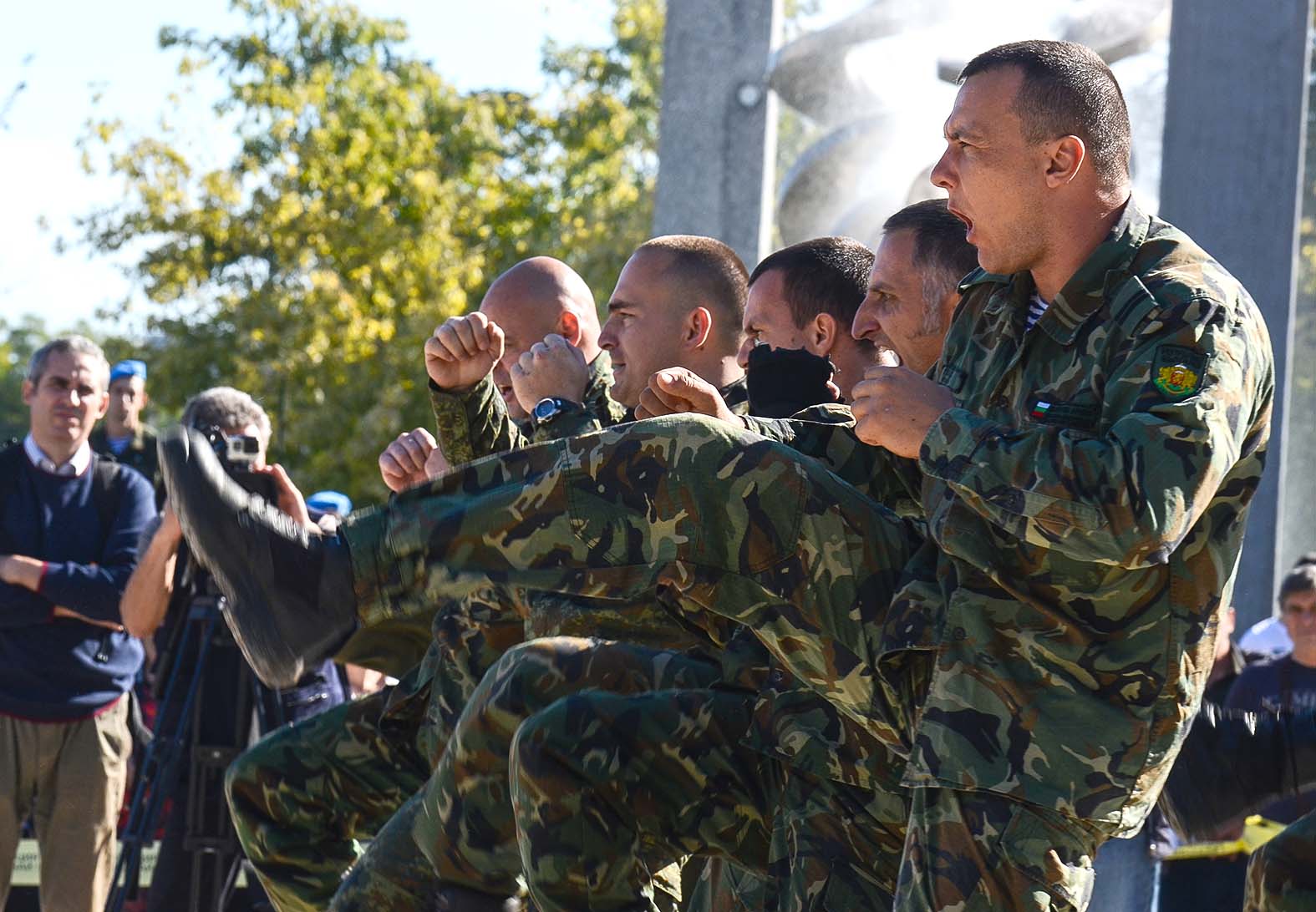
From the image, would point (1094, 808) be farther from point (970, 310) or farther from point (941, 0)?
point (941, 0)

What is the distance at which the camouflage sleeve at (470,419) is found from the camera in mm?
4645

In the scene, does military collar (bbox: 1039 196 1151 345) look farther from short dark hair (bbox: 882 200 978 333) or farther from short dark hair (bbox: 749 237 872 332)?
short dark hair (bbox: 749 237 872 332)

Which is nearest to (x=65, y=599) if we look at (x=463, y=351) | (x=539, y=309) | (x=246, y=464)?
(x=246, y=464)

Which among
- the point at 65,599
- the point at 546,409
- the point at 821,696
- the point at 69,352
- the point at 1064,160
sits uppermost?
the point at 1064,160

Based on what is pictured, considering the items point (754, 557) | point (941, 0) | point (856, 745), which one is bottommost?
point (856, 745)

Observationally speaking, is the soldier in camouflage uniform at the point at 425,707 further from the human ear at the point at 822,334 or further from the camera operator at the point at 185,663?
the camera operator at the point at 185,663

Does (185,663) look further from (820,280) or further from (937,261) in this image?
(937,261)

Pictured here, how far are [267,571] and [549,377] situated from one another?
139cm

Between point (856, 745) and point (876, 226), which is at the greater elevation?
point (876, 226)

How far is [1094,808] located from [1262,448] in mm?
730

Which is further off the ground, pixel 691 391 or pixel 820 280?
pixel 820 280

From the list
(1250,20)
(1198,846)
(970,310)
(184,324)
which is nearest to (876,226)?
(1250,20)

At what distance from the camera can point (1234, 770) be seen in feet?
12.0

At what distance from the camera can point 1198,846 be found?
6.89 metres
